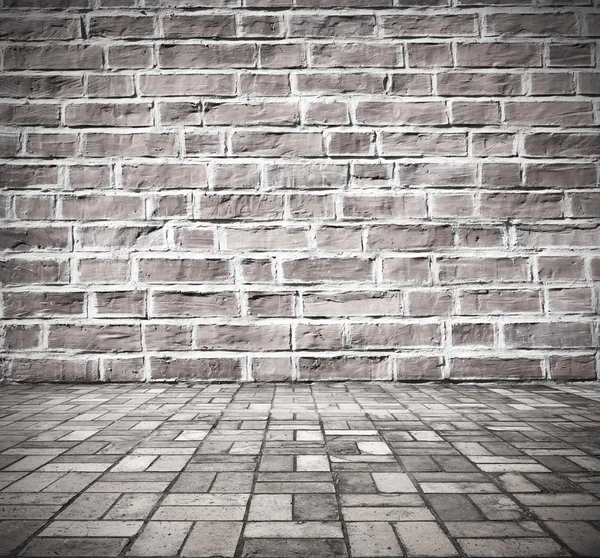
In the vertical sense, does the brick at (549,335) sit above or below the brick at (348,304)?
below

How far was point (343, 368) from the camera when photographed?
271 centimetres

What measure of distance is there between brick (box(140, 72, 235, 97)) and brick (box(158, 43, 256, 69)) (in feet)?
0.23

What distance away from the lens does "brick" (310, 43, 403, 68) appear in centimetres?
284

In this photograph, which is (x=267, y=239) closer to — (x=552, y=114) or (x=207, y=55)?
(x=207, y=55)

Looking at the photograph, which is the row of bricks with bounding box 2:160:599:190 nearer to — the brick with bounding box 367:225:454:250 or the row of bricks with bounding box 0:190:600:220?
the row of bricks with bounding box 0:190:600:220

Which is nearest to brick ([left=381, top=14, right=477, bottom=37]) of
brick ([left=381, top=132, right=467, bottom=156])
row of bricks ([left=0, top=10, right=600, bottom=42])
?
row of bricks ([left=0, top=10, right=600, bottom=42])

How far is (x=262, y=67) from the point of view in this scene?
283 centimetres

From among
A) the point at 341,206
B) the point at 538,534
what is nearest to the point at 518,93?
the point at 341,206

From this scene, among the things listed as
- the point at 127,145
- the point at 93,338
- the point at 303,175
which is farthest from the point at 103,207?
the point at 303,175

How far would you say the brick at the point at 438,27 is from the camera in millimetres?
2844

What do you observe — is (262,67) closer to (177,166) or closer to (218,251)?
(177,166)

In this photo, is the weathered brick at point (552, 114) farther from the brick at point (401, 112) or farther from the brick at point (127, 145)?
the brick at point (127, 145)

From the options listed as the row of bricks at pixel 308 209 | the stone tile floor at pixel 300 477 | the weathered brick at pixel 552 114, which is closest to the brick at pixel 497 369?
the stone tile floor at pixel 300 477

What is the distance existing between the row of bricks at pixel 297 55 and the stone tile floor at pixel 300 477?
2090mm
